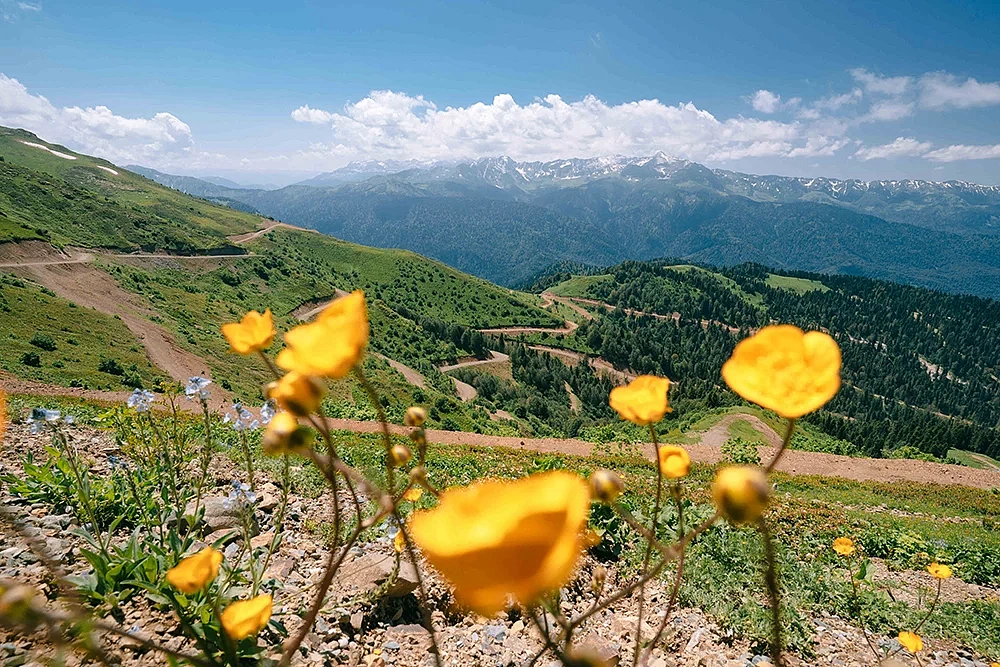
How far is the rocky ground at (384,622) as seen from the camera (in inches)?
153

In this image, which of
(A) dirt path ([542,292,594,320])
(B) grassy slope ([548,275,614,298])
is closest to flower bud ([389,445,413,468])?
(A) dirt path ([542,292,594,320])

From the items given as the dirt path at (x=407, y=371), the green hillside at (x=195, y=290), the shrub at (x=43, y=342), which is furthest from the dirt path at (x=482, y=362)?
the shrub at (x=43, y=342)

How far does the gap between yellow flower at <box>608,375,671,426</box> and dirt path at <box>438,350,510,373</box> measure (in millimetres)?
74962

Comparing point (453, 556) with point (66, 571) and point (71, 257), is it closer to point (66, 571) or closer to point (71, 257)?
point (66, 571)

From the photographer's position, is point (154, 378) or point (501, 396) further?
point (501, 396)

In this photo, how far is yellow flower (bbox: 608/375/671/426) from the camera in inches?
82.8

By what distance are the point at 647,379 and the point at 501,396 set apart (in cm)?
6924

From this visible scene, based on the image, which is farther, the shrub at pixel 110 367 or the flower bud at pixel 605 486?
the shrub at pixel 110 367

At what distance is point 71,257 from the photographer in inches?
2255

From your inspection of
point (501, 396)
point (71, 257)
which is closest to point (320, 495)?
point (501, 396)

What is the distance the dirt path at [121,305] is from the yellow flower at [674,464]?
113ft

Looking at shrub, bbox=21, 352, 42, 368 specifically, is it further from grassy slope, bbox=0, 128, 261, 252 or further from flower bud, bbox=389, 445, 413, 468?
flower bud, bbox=389, 445, 413, 468

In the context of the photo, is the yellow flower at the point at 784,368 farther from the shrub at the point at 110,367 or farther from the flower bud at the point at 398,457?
the shrub at the point at 110,367

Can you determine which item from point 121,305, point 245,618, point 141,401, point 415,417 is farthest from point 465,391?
point 415,417
